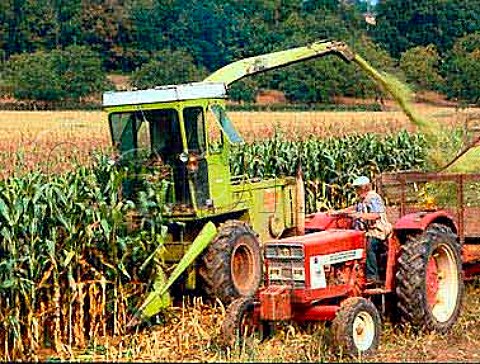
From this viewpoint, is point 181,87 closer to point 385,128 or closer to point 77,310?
point 77,310

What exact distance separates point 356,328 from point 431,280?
56.7 inches

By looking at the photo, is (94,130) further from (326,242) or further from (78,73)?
(78,73)

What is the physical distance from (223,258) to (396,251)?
1968 mm

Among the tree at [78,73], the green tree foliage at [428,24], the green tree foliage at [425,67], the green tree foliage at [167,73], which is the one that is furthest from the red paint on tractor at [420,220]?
the green tree foliage at [428,24]

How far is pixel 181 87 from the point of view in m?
10.5

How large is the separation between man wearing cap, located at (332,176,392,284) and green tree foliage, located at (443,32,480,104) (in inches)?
1033

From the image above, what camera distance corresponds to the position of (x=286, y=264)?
8.91 metres

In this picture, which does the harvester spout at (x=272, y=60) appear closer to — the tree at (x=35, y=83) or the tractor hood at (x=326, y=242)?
the tractor hood at (x=326, y=242)

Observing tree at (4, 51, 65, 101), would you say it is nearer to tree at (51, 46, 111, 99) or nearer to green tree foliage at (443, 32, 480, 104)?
tree at (51, 46, 111, 99)

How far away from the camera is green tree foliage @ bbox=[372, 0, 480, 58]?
60.0m

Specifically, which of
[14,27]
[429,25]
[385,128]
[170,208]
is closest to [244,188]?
[170,208]

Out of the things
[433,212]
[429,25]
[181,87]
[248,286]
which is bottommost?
[248,286]

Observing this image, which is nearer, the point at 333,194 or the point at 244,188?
the point at 244,188

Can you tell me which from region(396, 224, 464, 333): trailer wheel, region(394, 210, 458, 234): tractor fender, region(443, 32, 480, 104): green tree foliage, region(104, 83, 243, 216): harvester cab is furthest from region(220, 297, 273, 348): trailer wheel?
region(443, 32, 480, 104): green tree foliage
